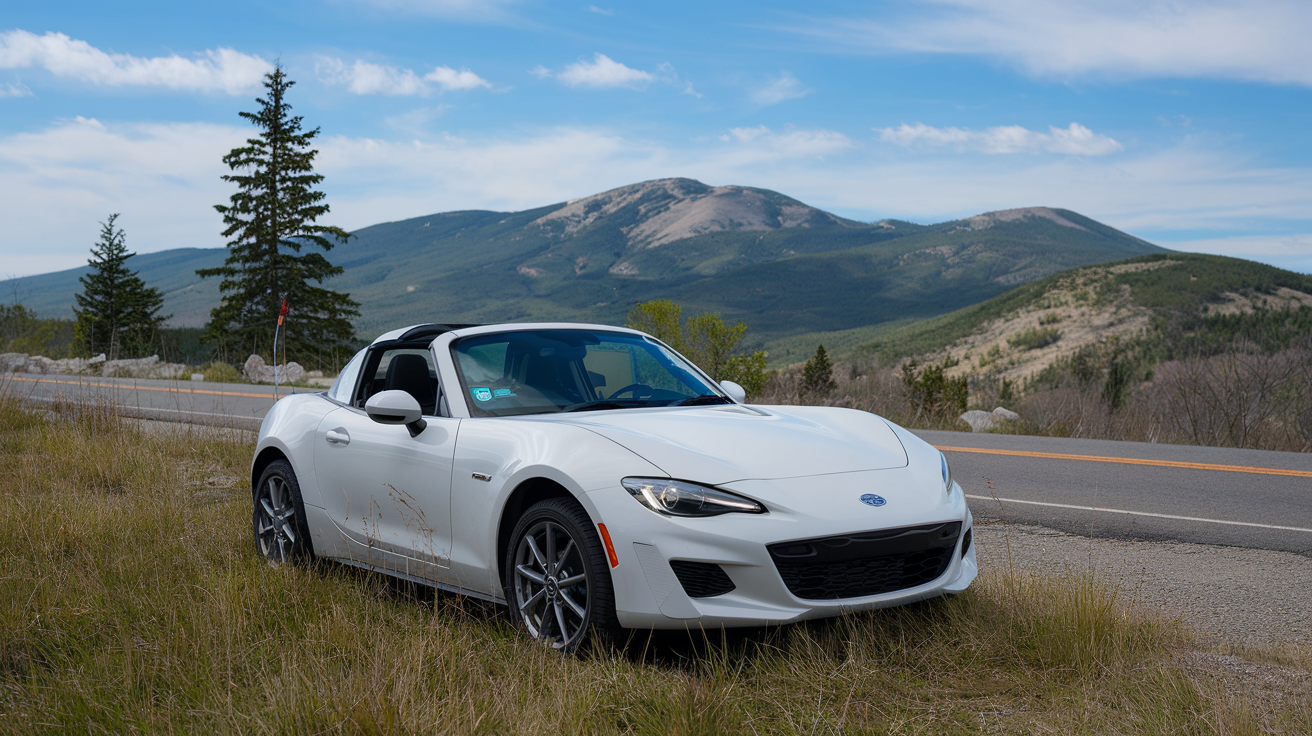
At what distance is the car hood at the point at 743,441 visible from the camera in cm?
371

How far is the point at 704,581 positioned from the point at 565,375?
1.65m

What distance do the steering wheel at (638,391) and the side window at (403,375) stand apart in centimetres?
90

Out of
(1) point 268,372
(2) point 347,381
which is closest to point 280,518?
(2) point 347,381

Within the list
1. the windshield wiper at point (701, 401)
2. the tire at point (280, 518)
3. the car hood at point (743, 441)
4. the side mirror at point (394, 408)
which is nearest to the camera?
the car hood at point (743, 441)

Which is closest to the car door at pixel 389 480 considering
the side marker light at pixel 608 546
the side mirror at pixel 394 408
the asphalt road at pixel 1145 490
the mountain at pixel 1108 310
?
the side mirror at pixel 394 408

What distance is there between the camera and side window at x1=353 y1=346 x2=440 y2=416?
517cm

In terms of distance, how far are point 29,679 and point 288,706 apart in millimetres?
1303

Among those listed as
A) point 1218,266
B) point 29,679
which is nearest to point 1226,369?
point 29,679

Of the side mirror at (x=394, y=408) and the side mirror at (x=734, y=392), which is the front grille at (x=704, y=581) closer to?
the side mirror at (x=394, y=408)

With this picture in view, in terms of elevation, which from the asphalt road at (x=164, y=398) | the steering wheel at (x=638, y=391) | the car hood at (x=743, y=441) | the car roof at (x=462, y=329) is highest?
the car roof at (x=462, y=329)

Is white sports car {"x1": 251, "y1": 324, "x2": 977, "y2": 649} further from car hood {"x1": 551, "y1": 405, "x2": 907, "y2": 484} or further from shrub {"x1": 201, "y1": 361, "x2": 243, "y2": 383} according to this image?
shrub {"x1": 201, "y1": 361, "x2": 243, "y2": 383}

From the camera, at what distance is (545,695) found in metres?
3.32

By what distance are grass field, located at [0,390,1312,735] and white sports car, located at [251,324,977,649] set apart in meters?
0.21

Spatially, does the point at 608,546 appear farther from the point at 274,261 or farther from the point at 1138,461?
the point at 274,261
